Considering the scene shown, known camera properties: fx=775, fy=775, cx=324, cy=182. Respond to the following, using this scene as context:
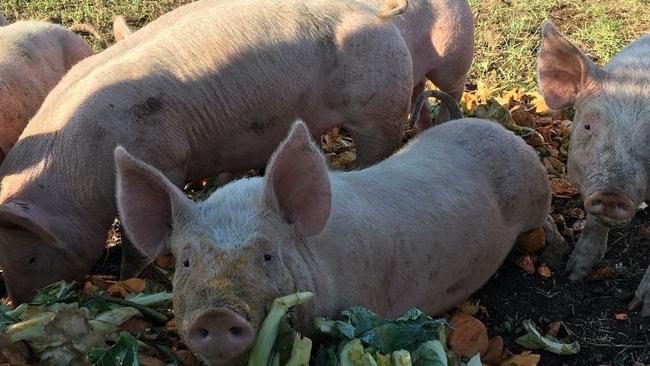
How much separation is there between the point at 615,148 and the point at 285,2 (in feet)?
A: 6.40

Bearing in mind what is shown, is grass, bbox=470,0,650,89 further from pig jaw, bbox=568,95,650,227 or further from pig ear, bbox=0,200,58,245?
pig ear, bbox=0,200,58,245

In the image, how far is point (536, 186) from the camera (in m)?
3.96

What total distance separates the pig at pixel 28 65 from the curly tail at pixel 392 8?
230 cm

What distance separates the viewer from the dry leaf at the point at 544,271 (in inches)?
156

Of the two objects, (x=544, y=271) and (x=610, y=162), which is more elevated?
(x=610, y=162)

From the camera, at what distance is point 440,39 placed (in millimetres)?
5410

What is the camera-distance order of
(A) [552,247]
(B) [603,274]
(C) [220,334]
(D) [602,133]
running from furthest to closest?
1. (A) [552,247]
2. (B) [603,274]
3. (D) [602,133]
4. (C) [220,334]

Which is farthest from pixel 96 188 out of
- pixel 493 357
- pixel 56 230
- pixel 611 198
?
pixel 611 198

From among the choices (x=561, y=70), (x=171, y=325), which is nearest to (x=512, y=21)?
(x=561, y=70)

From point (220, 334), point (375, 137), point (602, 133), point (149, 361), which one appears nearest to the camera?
point (220, 334)

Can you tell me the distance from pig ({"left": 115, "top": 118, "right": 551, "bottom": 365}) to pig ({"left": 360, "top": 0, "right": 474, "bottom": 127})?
143 centimetres

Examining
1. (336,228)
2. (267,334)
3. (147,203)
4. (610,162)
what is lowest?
(610,162)

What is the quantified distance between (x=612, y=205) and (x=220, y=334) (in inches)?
79.6

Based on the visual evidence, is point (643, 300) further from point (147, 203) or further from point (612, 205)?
point (147, 203)
